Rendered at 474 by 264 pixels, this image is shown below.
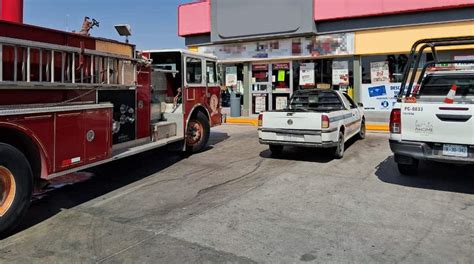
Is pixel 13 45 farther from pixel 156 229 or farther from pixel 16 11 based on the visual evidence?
pixel 156 229

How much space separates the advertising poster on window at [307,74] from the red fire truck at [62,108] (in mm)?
9762

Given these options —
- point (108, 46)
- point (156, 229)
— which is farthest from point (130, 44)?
point (156, 229)

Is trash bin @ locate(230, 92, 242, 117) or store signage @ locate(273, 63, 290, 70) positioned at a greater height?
store signage @ locate(273, 63, 290, 70)

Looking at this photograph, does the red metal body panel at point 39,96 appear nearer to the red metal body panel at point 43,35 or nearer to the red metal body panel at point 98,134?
the red metal body panel at point 98,134

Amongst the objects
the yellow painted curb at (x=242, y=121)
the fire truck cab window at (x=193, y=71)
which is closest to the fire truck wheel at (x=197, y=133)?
the fire truck cab window at (x=193, y=71)

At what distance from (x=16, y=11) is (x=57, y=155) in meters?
2.40

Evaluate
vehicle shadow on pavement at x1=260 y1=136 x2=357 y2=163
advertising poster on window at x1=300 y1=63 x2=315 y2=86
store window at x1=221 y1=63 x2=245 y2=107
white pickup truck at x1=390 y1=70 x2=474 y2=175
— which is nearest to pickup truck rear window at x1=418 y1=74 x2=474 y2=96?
white pickup truck at x1=390 y1=70 x2=474 y2=175

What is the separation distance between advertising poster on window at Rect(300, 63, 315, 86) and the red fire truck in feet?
32.0

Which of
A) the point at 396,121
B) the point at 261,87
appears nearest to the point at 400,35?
the point at 261,87

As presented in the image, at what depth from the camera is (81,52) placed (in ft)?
20.1

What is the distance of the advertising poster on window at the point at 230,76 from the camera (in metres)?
19.7

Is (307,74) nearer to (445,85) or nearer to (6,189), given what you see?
(445,85)

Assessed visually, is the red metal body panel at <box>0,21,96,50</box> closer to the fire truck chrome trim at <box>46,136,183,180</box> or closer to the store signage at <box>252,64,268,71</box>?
the fire truck chrome trim at <box>46,136,183,180</box>

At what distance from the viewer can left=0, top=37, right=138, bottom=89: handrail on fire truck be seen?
509 cm
